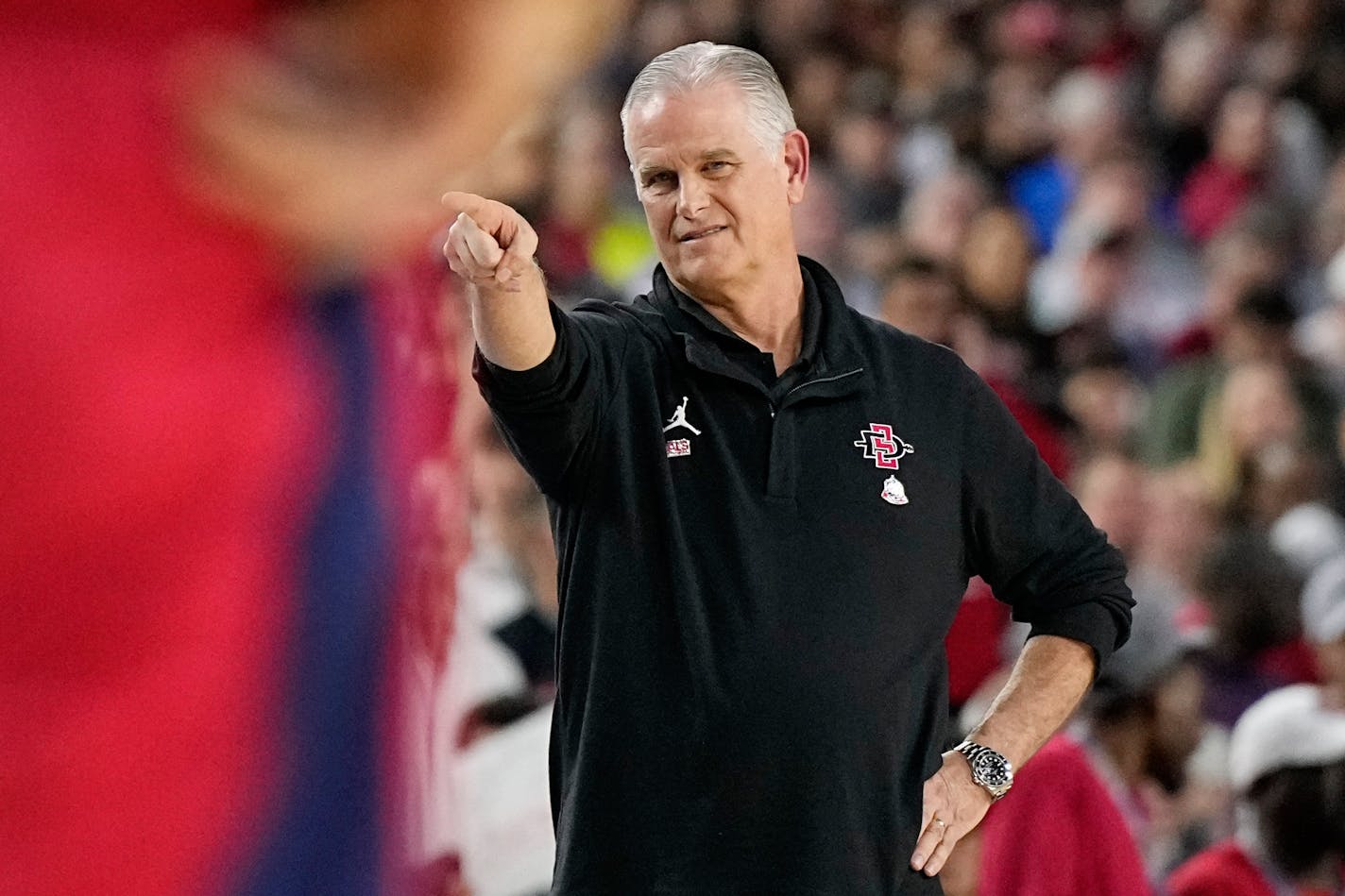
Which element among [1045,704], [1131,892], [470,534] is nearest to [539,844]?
[1131,892]

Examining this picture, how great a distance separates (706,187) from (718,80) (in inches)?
6.3

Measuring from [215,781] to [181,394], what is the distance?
13cm

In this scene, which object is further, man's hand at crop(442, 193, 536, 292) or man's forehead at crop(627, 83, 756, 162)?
man's forehead at crop(627, 83, 756, 162)

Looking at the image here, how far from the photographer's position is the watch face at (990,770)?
2.77 metres

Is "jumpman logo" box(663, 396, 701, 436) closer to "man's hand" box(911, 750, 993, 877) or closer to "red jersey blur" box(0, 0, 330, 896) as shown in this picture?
"man's hand" box(911, 750, 993, 877)

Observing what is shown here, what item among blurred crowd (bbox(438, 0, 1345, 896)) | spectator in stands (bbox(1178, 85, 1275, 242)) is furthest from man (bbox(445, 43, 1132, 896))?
spectator in stands (bbox(1178, 85, 1275, 242))

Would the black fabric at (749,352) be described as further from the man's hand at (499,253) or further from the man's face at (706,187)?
the man's hand at (499,253)

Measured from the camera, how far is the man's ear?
9.53 feet

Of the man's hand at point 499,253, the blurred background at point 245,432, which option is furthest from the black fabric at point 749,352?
the blurred background at point 245,432

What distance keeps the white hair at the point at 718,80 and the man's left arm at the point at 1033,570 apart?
1.63 ft

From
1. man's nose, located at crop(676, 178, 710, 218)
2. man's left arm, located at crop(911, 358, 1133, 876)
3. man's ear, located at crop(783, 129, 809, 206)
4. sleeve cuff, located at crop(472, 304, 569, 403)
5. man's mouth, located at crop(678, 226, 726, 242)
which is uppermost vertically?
man's ear, located at crop(783, 129, 809, 206)

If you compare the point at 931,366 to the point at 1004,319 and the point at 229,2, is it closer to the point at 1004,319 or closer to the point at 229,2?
the point at 229,2

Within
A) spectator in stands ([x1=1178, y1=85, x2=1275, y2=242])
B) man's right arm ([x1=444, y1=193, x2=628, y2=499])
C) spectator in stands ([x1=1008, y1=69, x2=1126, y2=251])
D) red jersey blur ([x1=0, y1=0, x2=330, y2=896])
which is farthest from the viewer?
spectator in stands ([x1=1008, y1=69, x2=1126, y2=251])

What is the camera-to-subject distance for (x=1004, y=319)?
23.5 feet
